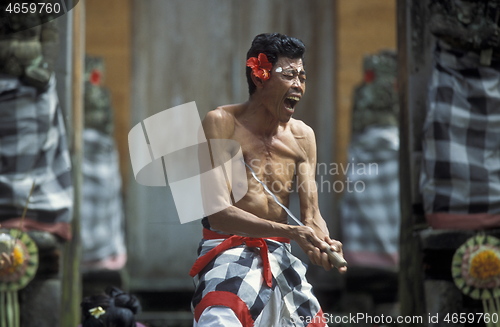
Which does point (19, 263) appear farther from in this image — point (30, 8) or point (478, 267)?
point (478, 267)

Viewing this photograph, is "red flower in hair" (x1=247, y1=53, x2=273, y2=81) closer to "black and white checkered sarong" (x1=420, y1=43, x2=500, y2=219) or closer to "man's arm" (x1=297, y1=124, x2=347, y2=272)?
"man's arm" (x1=297, y1=124, x2=347, y2=272)

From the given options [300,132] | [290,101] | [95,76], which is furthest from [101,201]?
[290,101]

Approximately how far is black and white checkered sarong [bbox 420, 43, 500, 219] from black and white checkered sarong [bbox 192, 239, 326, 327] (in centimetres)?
152

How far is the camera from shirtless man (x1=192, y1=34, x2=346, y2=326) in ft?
15.4

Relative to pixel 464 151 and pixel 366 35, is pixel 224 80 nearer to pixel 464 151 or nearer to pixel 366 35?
pixel 366 35

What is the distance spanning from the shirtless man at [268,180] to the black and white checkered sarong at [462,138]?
54.0 inches

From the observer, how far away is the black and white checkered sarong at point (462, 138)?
6109 mm

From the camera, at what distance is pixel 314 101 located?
910 cm

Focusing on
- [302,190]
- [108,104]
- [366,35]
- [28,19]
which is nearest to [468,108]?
[302,190]

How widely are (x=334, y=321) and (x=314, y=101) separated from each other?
2.33 metres

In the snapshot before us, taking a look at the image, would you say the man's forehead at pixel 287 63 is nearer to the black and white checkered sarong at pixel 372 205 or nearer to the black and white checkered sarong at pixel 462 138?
the black and white checkered sarong at pixel 462 138

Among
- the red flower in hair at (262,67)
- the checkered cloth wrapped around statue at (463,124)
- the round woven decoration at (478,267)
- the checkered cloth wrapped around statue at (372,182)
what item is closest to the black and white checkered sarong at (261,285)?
the red flower in hair at (262,67)

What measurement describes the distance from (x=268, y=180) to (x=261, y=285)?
494 millimetres

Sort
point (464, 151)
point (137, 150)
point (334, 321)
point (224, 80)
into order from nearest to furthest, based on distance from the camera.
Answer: point (137, 150) < point (464, 151) < point (334, 321) < point (224, 80)
